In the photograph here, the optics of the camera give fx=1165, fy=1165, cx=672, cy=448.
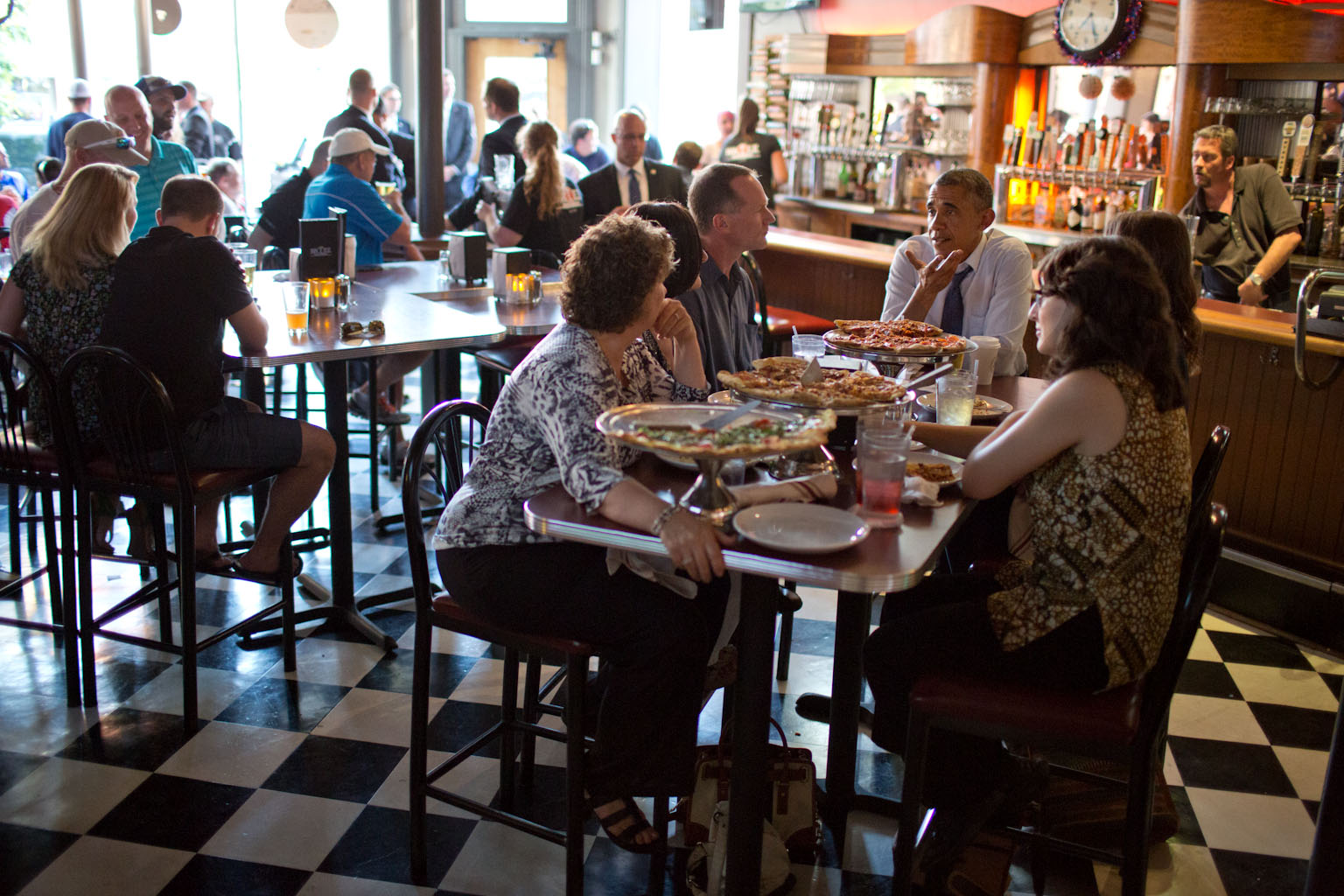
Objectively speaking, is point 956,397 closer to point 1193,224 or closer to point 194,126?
point 1193,224

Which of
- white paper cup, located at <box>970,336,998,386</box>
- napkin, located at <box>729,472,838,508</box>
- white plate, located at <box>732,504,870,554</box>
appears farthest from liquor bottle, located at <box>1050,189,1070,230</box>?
white plate, located at <box>732,504,870,554</box>

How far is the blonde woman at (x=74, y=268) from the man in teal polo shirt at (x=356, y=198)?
1.66 meters

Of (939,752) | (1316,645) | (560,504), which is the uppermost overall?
(560,504)

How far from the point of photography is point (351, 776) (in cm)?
279

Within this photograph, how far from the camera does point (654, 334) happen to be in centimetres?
274

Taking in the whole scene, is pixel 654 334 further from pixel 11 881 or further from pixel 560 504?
pixel 11 881

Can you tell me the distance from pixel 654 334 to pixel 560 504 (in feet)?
2.50

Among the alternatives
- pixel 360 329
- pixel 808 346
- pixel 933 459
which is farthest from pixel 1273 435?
pixel 360 329

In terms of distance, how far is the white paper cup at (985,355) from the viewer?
311 centimetres

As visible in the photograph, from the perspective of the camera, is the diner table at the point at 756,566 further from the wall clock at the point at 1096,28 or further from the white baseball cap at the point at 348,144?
the wall clock at the point at 1096,28

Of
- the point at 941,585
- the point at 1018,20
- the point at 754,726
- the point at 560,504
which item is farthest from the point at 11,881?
the point at 1018,20

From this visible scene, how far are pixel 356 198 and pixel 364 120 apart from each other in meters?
2.89

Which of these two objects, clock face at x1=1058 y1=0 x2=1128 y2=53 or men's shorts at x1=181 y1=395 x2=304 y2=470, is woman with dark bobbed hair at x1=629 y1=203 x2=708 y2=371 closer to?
men's shorts at x1=181 y1=395 x2=304 y2=470

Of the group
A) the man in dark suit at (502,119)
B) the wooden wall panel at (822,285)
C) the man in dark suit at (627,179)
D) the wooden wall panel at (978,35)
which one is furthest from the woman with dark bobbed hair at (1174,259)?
the wooden wall panel at (978,35)
